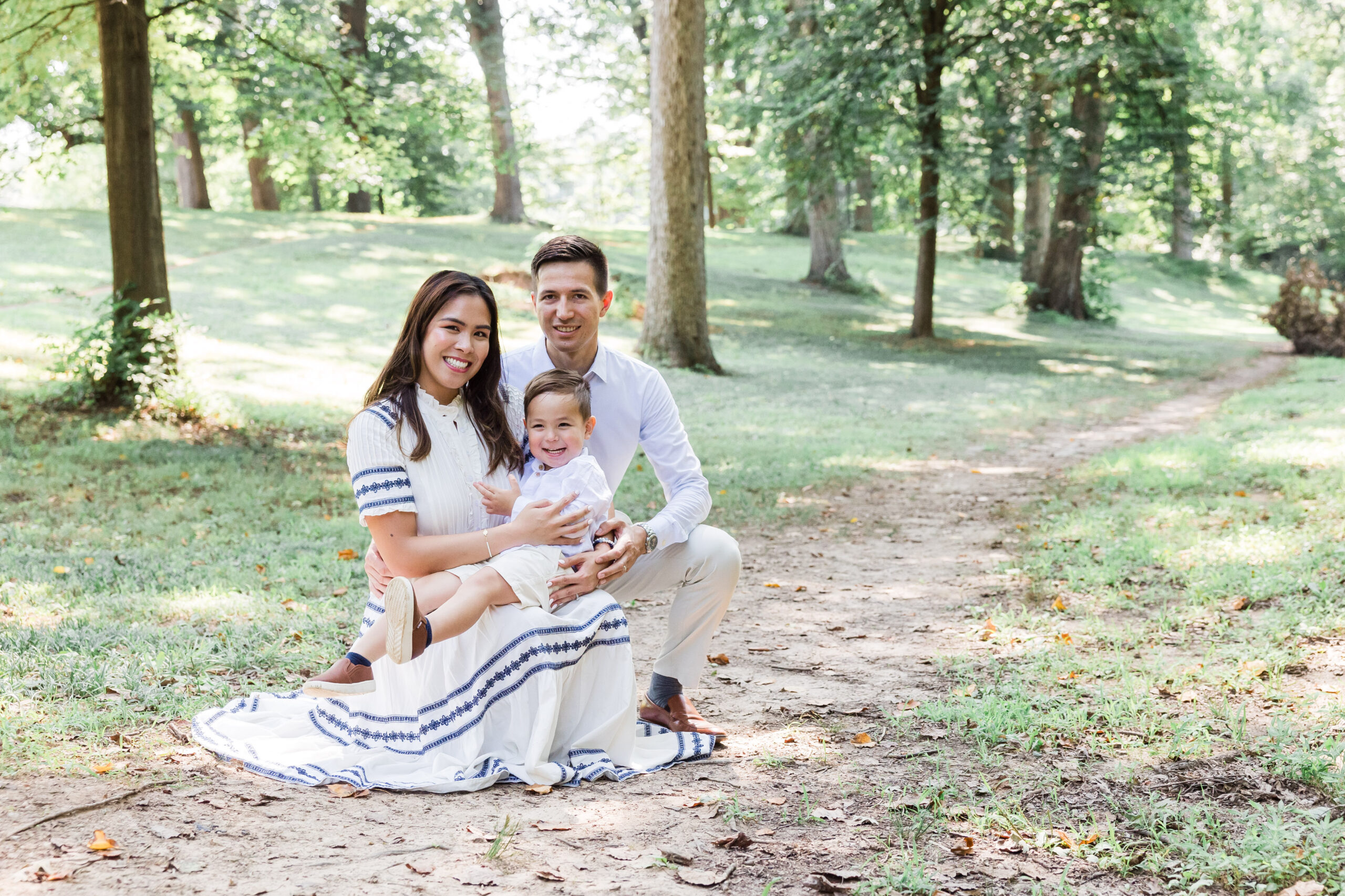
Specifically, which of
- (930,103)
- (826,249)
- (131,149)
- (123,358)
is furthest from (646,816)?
(826,249)

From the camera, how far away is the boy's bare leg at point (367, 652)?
11.6 feet

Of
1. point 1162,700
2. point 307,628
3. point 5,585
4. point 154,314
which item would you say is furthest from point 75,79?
point 1162,700

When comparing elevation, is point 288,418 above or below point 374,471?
below

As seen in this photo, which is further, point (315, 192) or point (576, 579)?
point (315, 192)

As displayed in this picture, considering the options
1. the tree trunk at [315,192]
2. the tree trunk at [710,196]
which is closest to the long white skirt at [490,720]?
the tree trunk at [710,196]

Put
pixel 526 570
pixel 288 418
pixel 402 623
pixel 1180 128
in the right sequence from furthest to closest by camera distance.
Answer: pixel 1180 128 < pixel 288 418 < pixel 526 570 < pixel 402 623

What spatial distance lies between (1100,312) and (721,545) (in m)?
25.0

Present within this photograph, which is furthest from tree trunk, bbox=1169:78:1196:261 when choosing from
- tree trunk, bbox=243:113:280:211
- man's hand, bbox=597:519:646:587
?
tree trunk, bbox=243:113:280:211

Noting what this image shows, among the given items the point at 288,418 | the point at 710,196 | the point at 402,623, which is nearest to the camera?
the point at 402,623

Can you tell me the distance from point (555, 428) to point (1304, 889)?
2648 mm

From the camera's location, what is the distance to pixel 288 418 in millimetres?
10836

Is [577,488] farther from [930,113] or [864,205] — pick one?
[864,205]

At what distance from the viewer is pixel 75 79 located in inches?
444

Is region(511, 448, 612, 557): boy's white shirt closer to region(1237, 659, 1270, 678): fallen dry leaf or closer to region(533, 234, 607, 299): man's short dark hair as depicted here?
region(533, 234, 607, 299): man's short dark hair
